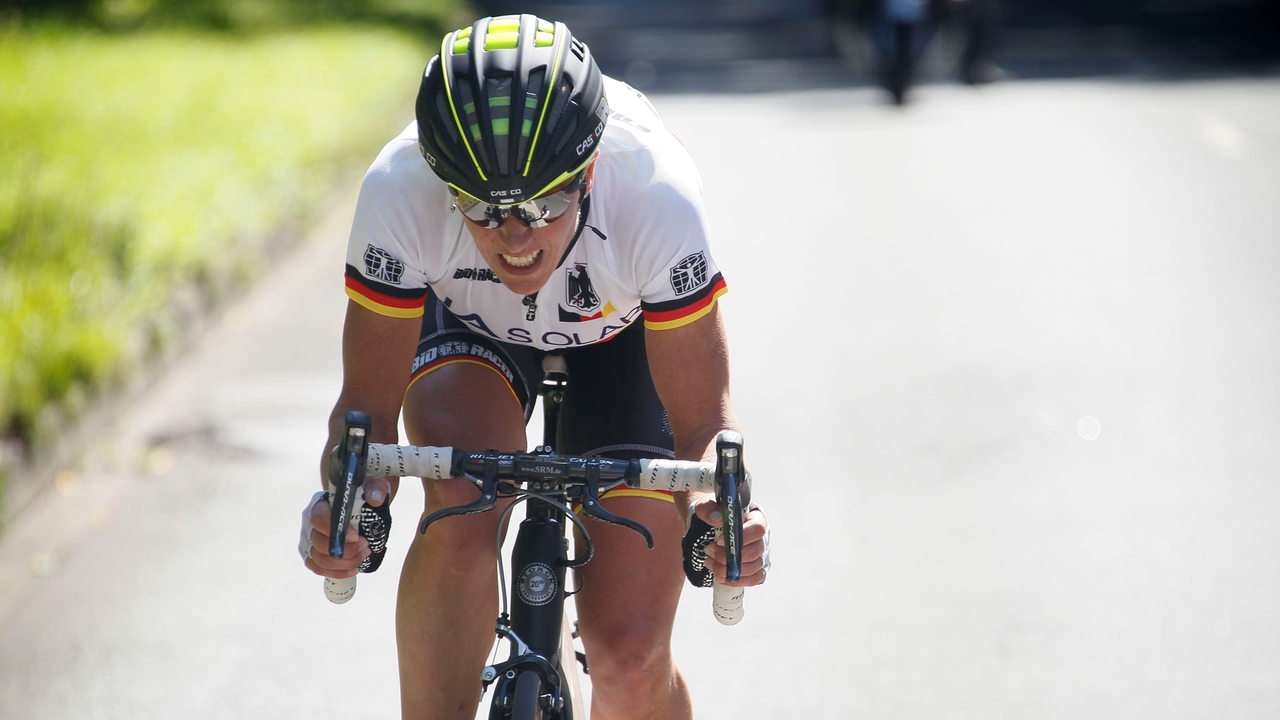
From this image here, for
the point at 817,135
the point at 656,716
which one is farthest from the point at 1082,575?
the point at 817,135

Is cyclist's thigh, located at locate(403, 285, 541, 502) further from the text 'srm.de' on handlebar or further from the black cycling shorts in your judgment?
the text 'srm.de' on handlebar

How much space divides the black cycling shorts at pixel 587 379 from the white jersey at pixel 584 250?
15cm

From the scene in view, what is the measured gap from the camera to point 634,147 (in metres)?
3.25

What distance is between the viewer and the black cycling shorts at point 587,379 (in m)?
3.43

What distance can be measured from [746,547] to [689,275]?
631 millimetres

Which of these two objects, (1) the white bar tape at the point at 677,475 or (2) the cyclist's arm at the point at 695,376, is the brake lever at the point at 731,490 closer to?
(1) the white bar tape at the point at 677,475

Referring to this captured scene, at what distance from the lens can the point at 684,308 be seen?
120 inches

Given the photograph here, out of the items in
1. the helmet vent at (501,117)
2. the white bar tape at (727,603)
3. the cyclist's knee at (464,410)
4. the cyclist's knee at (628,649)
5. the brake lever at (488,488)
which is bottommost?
the cyclist's knee at (628,649)

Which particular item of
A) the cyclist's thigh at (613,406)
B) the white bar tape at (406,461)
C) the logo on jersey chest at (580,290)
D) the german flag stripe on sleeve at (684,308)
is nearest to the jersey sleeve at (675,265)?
the german flag stripe on sleeve at (684,308)

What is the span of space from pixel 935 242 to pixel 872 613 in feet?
17.1

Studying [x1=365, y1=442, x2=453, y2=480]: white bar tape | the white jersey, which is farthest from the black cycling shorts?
[x1=365, y1=442, x2=453, y2=480]: white bar tape

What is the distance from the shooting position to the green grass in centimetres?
691

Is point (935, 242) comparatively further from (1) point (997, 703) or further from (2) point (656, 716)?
(2) point (656, 716)

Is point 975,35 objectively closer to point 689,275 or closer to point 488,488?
point 689,275
